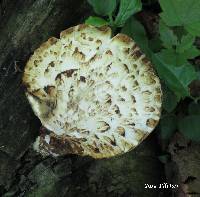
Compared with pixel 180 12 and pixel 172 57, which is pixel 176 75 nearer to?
pixel 172 57

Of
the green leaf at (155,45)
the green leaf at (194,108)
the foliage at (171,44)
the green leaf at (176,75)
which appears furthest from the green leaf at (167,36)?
the green leaf at (194,108)

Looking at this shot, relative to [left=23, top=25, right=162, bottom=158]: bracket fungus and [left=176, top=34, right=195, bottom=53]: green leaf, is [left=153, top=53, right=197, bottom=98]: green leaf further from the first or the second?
[left=23, top=25, right=162, bottom=158]: bracket fungus

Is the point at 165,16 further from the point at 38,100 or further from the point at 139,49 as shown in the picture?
the point at 38,100

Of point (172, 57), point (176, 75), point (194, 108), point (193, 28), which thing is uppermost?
point (193, 28)

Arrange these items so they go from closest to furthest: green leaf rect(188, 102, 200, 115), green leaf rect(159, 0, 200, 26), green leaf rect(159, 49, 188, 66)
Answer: green leaf rect(159, 0, 200, 26) < green leaf rect(159, 49, 188, 66) < green leaf rect(188, 102, 200, 115)

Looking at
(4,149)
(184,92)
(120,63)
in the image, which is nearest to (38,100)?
(4,149)

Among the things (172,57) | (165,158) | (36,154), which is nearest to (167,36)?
(172,57)

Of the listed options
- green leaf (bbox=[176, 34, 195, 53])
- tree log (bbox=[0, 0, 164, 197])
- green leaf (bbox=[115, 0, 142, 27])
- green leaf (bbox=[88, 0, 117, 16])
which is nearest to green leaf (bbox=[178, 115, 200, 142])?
tree log (bbox=[0, 0, 164, 197])

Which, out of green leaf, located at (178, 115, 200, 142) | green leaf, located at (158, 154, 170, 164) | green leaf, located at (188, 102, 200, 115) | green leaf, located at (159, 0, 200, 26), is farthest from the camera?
Result: green leaf, located at (158, 154, 170, 164)
